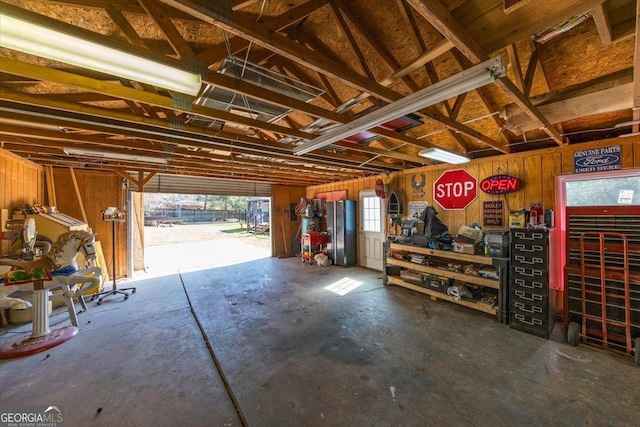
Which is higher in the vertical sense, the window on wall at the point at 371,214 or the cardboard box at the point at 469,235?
the window on wall at the point at 371,214

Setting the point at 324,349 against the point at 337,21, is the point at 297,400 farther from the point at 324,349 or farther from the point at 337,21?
the point at 337,21

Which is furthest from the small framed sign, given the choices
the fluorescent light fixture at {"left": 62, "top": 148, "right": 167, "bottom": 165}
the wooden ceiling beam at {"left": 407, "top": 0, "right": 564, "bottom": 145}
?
the fluorescent light fixture at {"left": 62, "top": 148, "right": 167, "bottom": 165}

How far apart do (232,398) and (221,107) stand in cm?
270

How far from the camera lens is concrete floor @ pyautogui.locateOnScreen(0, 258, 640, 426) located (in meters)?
1.78

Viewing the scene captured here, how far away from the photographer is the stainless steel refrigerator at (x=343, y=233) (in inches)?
263

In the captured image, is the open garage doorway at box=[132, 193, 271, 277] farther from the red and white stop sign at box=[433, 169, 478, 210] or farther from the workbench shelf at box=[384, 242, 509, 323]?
the red and white stop sign at box=[433, 169, 478, 210]

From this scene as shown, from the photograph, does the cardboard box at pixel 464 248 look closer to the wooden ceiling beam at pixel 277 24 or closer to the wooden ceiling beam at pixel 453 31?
the wooden ceiling beam at pixel 453 31

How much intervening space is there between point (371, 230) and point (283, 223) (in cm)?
348

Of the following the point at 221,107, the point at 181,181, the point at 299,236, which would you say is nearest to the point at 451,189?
the point at 221,107

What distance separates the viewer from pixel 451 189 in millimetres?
4621

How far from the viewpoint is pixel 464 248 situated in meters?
3.71

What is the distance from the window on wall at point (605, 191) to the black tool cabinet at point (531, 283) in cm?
92

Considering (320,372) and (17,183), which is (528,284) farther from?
(17,183)

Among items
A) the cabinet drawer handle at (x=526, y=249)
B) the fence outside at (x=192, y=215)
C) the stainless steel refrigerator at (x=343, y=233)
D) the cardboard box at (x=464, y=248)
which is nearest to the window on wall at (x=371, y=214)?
the stainless steel refrigerator at (x=343, y=233)
